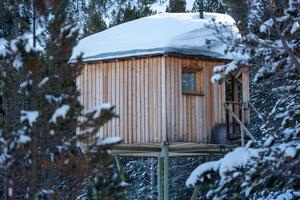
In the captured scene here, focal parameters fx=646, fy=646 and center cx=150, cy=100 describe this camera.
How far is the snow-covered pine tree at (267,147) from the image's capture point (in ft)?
33.4

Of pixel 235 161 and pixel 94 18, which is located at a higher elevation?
pixel 94 18

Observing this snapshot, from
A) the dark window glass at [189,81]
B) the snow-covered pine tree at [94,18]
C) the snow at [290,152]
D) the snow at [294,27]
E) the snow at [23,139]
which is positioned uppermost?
the snow-covered pine tree at [94,18]

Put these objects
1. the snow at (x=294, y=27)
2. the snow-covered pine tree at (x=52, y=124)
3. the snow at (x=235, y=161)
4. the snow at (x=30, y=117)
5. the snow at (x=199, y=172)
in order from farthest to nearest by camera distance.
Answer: the snow at (x=294, y=27), the snow at (x=199, y=172), the snow at (x=235, y=161), the snow-covered pine tree at (x=52, y=124), the snow at (x=30, y=117)

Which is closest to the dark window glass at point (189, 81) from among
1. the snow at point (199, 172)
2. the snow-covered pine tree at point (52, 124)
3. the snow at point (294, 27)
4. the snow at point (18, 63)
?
the snow at point (294, 27)

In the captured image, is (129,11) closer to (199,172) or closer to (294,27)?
(294,27)

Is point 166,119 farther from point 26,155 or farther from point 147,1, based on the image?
point 147,1

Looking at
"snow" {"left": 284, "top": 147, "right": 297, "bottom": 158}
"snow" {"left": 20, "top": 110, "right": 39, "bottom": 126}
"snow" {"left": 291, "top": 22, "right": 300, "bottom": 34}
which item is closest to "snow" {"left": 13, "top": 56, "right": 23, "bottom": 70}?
"snow" {"left": 20, "top": 110, "right": 39, "bottom": 126}

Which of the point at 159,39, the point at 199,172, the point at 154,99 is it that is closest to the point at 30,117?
the point at 199,172

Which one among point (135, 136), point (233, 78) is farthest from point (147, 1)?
point (135, 136)

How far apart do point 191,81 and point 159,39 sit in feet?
4.37

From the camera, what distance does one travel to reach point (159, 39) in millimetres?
14758

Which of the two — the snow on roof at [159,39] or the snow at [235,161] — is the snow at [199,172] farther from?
the snow on roof at [159,39]

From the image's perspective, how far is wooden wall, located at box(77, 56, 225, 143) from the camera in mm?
14539

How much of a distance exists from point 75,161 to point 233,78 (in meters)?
9.00
